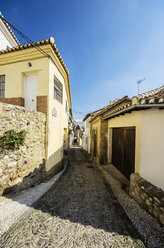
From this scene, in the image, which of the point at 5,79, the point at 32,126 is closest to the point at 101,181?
the point at 32,126

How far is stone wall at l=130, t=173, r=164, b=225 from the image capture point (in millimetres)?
2395

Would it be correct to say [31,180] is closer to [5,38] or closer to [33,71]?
[33,71]

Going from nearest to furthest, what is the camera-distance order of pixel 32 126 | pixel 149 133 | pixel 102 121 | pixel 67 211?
pixel 67 211 < pixel 149 133 < pixel 32 126 < pixel 102 121

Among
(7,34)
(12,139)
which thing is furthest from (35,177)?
(7,34)

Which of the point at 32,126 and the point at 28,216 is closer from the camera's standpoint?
the point at 28,216

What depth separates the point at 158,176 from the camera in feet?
9.65

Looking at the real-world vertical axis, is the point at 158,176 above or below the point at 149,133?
below

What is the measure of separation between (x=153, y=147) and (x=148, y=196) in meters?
1.48

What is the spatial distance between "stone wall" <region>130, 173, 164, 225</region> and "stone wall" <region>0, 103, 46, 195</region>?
13.3ft

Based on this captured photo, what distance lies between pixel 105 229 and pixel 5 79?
778 cm

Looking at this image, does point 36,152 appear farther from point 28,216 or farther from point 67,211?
point 67,211

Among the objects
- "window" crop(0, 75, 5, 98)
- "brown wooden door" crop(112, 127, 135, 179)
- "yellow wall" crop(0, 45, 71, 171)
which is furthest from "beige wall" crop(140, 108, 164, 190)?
"window" crop(0, 75, 5, 98)

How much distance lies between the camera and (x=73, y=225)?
7.68ft

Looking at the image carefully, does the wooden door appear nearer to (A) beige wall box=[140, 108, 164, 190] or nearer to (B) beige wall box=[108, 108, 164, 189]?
(B) beige wall box=[108, 108, 164, 189]
